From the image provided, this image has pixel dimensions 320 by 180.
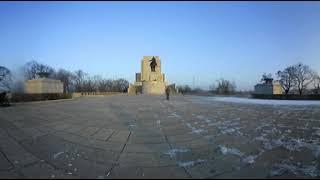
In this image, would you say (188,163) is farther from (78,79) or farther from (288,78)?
(78,79)

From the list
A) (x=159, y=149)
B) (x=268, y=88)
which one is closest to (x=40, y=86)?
(x=159, y=149)

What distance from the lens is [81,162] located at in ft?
18.2

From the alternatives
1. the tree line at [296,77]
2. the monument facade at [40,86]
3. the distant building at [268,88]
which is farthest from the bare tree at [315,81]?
the monument facade at [40,86]

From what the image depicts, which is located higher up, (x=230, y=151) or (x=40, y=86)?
(x=40, y=86)

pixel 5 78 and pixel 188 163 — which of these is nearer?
pixel 188 163

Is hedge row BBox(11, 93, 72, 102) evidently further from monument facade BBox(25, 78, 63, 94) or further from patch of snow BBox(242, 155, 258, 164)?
patch of snow BBox(242, 155, 258, 164)

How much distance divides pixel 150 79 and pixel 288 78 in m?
31.4

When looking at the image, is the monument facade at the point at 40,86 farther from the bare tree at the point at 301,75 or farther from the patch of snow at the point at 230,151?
the bare tree at the point at 301,75

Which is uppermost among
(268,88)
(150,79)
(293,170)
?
(150,79)

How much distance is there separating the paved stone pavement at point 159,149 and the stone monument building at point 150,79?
1590 inches

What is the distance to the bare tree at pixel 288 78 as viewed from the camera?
56906 mm

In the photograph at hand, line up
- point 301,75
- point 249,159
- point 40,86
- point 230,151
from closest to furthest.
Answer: point 249,159 < point 230,151 < point 40,86 < point 301,75

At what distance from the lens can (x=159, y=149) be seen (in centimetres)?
623

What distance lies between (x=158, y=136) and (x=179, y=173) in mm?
Result: 2455
